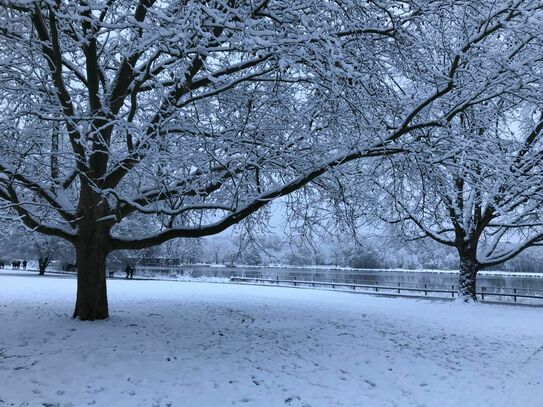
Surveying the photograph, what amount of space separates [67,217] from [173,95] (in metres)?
3.91

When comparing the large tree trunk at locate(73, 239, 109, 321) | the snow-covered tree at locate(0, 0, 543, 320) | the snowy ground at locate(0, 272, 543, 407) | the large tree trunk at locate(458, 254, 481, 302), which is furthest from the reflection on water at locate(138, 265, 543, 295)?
the large tree trunk at locate(73, 239, 109, 321)

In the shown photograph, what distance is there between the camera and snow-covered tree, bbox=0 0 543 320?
630 cm

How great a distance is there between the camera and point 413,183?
10.6m

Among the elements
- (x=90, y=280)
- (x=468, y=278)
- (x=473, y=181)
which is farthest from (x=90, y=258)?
(x=468, y=278)

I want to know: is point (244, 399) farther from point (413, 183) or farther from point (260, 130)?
point (413, 183)

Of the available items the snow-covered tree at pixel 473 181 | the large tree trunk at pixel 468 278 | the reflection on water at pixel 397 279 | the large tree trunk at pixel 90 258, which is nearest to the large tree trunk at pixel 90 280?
the large tree trunk at pixel 90 258

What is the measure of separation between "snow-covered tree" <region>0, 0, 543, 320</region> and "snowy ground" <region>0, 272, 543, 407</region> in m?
2.05

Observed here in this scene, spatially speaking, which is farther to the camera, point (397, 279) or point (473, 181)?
point (397, 279)

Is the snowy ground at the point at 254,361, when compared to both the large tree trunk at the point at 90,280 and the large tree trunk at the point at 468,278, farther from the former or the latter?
the large tree trunk at the point at 468,278

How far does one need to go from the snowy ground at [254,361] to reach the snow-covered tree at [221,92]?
6.73 feet

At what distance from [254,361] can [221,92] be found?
205 inches

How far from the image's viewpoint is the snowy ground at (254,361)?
6012mm

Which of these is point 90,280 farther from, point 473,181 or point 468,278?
point 468,278

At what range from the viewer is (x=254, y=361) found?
7.59m
